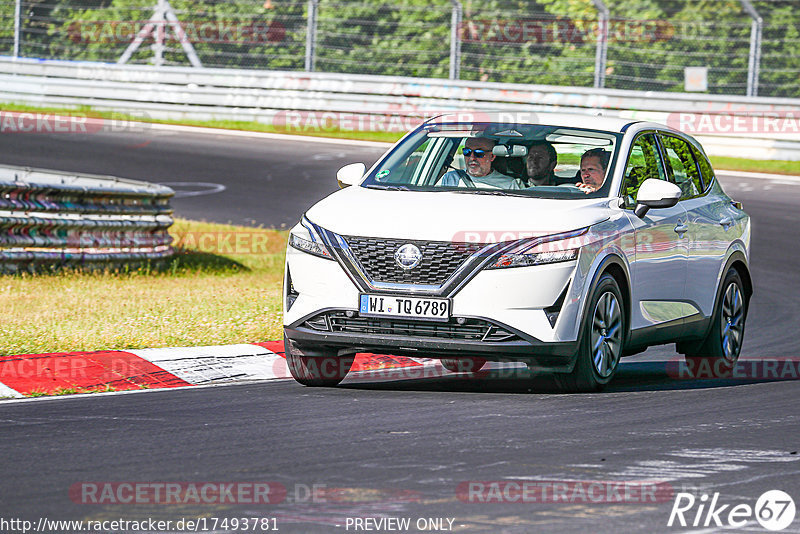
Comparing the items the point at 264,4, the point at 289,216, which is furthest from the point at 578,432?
the point at 264,4

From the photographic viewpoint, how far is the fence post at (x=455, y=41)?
27.6m

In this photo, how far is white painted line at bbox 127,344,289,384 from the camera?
9.59m

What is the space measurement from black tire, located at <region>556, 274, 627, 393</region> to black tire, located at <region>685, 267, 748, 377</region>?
158cm

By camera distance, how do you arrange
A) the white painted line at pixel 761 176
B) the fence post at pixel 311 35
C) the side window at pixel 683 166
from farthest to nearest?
the fence post at pixel 311 35 < the white painted line at pixel 761 176 < the side window at pixel 683 166

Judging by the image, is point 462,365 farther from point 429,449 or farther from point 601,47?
point 601,47

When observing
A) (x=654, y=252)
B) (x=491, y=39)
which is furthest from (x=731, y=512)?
(x=491, y=39)

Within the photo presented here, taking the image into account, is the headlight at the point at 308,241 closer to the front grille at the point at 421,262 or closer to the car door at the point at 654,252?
the front grille at the point at 421,262

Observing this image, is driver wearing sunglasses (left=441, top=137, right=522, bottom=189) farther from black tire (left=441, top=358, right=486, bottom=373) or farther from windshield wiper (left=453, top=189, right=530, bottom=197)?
black tire (left=441, top=358, right=486, bottom=373)

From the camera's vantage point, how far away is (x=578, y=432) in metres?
A: 7.64

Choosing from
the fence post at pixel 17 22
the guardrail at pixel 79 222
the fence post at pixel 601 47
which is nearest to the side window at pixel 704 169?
the guardrail at pixel 79 222

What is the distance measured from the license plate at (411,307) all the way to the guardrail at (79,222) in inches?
251

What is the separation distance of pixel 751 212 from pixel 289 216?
6486 mm

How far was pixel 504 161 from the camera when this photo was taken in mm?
9711

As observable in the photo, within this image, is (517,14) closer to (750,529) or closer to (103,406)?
(103,406)
